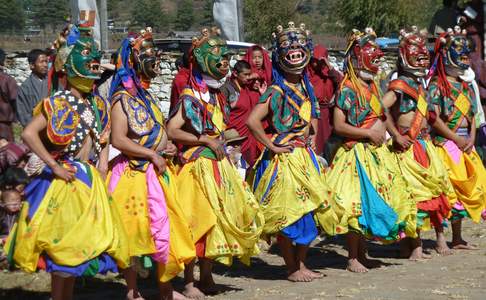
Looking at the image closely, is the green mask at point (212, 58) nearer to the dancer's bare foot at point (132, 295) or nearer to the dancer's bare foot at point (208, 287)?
the dancer's bare foot at point (208, 287)

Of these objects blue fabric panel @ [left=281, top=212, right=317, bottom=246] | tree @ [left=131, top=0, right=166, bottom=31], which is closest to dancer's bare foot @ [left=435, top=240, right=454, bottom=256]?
blue fabric panel @ [left=281, top=212, right=317, bottom=246]

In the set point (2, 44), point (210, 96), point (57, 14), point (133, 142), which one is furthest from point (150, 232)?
point (57, 14)

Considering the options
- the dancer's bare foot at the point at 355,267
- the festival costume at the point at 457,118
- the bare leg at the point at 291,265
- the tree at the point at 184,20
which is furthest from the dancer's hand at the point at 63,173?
the tree at the point at 184,20

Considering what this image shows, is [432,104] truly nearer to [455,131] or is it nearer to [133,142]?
[455,131]

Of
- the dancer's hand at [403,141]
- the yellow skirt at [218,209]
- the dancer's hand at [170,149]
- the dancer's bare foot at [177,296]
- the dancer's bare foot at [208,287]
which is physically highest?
the dancer's hand at [170,149]

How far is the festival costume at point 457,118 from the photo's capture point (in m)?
9.80

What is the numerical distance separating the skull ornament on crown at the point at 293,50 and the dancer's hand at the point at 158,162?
1.59m

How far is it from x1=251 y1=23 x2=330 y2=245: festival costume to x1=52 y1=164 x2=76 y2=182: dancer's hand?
2122 mm

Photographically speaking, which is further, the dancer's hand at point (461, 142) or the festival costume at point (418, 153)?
the dancer's hand at point (461, 142)

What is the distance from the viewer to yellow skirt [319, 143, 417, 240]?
28.1 ft

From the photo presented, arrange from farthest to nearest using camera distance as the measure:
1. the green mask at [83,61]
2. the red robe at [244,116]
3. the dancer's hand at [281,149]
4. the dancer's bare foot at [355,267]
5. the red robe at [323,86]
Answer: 1. the red robe at [323,86]
2. the red robe at [244,116]
3. the dancer's bare foot at [355,267]
4. the dancer's hand at [281,149]
5. the green mask at [83,61]

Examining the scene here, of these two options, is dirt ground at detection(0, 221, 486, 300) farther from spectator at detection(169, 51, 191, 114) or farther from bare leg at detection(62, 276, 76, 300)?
spectator at detection(169, 51, 191, 114)

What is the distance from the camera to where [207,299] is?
7.75 metres

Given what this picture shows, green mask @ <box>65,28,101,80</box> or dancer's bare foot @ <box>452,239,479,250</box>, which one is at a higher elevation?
green mask @ <box>65,28,101,80</box>
